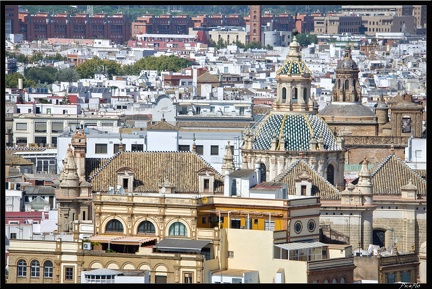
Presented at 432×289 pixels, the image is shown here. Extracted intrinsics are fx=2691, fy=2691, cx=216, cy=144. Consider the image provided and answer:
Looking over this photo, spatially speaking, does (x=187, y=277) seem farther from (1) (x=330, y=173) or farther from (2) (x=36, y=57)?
(2) (x=36, y=57)

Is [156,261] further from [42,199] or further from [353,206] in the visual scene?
[42,199]

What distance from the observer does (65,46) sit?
187375mm

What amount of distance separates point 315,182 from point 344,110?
2206 cm

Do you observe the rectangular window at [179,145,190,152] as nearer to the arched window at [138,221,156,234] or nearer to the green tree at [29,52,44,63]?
the arched window at [138,221,156,234]

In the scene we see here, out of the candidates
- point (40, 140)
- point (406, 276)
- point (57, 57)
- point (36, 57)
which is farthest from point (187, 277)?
point (57, 57)

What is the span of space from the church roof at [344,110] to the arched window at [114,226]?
1065 inches

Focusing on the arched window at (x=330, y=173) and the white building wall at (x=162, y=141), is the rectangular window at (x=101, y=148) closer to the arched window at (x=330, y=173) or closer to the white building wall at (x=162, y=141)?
the white building wall at (x=162, y=141)

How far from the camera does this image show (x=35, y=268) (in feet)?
141

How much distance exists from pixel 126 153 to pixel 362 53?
120 m

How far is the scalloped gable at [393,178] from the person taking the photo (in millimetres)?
52375

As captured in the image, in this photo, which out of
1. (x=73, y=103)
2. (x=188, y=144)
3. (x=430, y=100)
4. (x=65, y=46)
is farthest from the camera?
(x=65, y=46)

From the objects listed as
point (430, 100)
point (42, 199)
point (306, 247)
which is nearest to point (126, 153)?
point (42, 199)

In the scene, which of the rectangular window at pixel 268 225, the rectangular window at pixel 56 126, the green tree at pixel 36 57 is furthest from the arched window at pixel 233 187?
the green tree at pixel 36 57

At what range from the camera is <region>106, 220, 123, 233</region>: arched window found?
149ft
